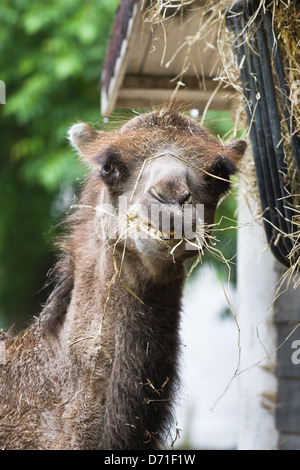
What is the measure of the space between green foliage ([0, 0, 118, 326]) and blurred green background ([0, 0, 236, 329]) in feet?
0.04

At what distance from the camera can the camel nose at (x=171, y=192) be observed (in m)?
3.57

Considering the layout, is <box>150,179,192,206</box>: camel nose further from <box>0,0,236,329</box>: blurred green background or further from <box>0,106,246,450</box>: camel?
<box>0,0,236,329</box>: blurred green background

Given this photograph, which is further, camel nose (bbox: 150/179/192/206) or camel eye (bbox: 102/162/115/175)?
camel eye (bbox: 102/162/115/175)

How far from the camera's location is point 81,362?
12.8ft

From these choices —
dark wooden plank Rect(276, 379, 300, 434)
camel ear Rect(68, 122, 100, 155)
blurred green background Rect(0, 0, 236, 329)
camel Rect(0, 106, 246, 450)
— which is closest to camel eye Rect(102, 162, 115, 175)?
camel Rect(0, 106, 246, 450)

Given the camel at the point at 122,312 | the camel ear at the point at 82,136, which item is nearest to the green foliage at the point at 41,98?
the camel ear at the point at 82,136

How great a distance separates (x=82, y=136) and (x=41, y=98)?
5.43m

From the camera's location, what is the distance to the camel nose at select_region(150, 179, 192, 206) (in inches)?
141

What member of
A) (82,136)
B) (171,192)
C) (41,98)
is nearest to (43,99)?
(41,98)

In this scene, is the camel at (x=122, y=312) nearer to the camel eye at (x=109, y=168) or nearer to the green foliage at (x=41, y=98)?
the camel eye at (x=109, y=168)

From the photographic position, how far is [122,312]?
157 inches

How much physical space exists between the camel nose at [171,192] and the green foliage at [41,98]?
16.4 ft
